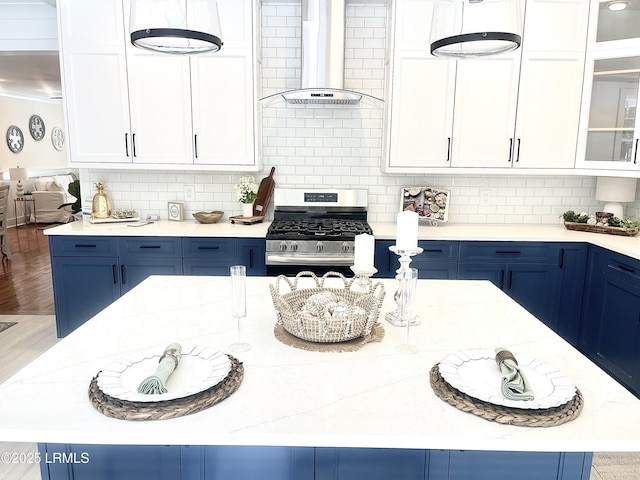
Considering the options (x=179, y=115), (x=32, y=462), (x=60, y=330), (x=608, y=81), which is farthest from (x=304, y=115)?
(x=32, y=462)

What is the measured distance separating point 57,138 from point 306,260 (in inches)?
433

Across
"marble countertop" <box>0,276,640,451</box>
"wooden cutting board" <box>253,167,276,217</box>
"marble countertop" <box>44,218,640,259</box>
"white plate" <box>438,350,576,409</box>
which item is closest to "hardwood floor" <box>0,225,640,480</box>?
"marble countertop" <box>44,218,640,259</box>

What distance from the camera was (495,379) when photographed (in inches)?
48.6

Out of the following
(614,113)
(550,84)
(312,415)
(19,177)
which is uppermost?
(550,84)

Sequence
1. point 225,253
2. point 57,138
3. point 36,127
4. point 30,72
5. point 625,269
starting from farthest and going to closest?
point 57,138, point 36,127, point 30,72, point 225,253, point 625,269

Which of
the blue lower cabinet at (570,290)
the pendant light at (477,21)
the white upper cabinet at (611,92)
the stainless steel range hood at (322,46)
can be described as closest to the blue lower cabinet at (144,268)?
the stainless steel range hood at (322,46)

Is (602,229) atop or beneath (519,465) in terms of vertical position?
atop

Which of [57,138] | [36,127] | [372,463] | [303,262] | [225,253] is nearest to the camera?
[372,463]

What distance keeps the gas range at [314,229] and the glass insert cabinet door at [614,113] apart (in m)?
1.84

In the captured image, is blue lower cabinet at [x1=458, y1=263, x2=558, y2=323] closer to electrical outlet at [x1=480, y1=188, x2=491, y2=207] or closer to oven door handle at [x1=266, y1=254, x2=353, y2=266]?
electrical outlet at [x1=480, y1=188, x2=491, y2=207]

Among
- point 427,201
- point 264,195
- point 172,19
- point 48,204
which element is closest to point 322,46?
point 264,195

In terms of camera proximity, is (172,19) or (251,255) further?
(251,255)

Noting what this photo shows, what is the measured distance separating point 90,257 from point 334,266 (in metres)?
1.86

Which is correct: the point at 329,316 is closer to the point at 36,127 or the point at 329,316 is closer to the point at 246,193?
the point at 246,193
